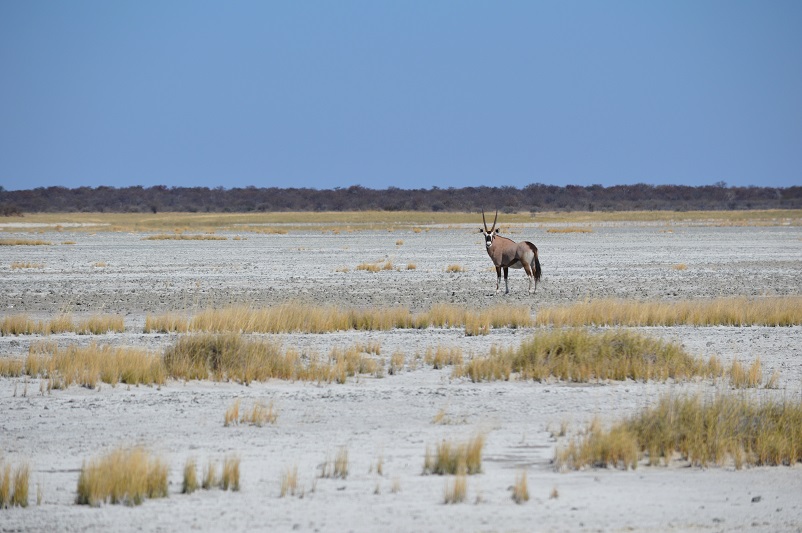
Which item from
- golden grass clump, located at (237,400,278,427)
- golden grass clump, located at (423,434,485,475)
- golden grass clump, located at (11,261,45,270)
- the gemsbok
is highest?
the gemsbok

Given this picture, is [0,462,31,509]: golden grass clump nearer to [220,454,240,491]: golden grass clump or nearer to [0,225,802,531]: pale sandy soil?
[0,225,802,531]: pale sandy soil

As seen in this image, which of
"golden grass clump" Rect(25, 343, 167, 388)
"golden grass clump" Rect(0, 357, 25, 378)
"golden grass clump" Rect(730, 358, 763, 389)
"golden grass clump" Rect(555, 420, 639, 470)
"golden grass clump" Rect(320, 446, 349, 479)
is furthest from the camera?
"golden grass clump" Rect(0, 357, 25, 378)

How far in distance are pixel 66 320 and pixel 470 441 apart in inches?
455

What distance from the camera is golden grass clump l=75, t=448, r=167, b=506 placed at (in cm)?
788

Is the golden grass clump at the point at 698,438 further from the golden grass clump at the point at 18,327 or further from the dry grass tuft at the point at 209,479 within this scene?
the golden grass clump at the point at 18,327

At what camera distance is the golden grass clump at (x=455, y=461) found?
8.69 metres

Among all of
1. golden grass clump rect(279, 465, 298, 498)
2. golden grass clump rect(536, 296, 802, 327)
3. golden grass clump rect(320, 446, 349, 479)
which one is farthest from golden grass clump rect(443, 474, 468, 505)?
golden grass clump rect(536, 296, 802, 327)

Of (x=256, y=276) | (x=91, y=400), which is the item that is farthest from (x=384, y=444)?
(x=256, y=276)

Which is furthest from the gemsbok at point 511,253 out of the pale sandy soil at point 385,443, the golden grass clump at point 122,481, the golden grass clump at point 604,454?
the golden grass clump at point 122,481

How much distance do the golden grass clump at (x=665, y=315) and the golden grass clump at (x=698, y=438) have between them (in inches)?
354

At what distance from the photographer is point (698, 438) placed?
927 centimetres

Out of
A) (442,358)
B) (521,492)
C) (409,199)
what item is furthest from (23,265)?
(409,199)

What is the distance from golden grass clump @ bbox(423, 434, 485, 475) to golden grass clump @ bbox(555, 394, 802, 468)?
0.69 m

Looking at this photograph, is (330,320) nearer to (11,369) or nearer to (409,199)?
(11,369)
